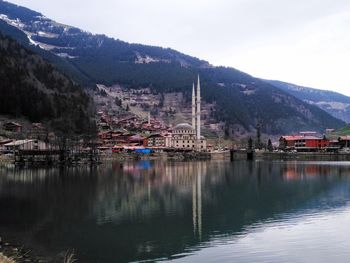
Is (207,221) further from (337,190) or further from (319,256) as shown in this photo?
(337,190)

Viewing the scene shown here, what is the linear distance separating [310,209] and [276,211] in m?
3.73

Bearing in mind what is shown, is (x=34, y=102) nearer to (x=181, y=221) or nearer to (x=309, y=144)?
(x=309, y=144)

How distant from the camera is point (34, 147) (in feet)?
417

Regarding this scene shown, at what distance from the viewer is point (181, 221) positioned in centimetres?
3941

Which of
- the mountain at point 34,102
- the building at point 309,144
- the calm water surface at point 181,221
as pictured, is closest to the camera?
the calm water surface at point 181,221

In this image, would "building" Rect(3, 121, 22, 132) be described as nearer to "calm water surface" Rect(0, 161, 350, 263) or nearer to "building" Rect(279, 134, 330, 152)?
"calm water surface" Rect(0, 161, 350, 263)

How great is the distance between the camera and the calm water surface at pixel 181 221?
1137 inches

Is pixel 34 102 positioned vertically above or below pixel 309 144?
above

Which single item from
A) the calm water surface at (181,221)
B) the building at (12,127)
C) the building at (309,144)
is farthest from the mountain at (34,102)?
the calm water surface at (181,221)

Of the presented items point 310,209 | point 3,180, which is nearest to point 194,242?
point 310,209

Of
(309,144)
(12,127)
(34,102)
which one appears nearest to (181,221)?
(12,127)

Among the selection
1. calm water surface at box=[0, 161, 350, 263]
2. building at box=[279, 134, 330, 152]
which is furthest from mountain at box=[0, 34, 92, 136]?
calm water surface at box=[0, 161, 350, 263]

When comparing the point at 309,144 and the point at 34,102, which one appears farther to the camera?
the point at 309,144

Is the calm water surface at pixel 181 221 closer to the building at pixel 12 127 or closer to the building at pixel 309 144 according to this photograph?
the building at pixel 12 127
